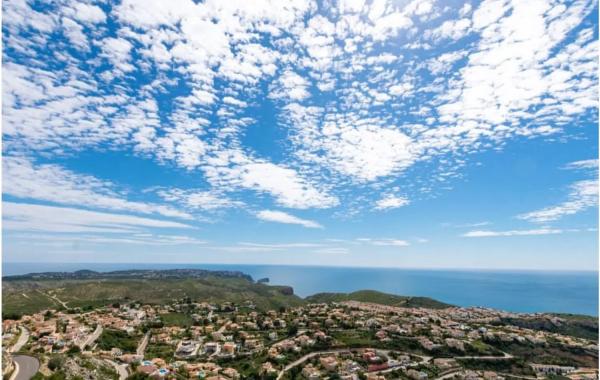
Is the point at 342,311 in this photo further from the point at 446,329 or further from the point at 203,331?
the point at 203,331

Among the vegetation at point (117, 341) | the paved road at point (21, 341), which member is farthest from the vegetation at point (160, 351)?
the paved road at point (21, 341)

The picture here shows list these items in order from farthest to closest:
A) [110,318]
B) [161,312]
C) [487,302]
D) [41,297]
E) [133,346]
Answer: [487,302] < [41,297] < [161,312] < [110,318] < [133,346]

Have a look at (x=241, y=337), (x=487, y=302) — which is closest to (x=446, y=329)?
(x=241, y=337)

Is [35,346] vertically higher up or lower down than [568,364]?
higher up

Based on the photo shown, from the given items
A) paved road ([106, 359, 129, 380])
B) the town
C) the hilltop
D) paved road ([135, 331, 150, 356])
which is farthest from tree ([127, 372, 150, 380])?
the hilltop

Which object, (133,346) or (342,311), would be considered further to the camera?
(342,311)

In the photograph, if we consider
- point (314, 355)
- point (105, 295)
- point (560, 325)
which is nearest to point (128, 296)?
point (105, 295)

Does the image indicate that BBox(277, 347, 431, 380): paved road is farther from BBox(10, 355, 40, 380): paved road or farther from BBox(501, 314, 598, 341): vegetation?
BBox(501, 314, 598, 341): vegetation
